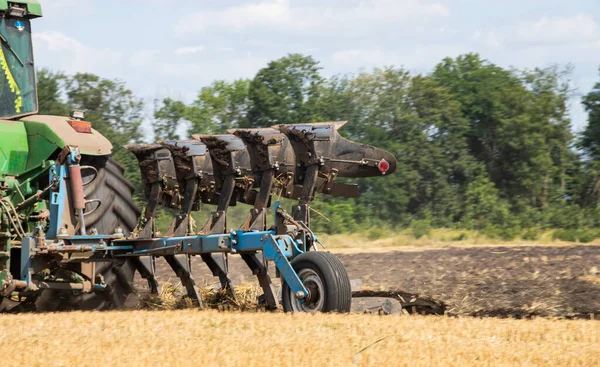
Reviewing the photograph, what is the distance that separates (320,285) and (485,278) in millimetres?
3688

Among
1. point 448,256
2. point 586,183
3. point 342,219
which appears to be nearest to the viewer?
point 448,256

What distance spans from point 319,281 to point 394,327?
1.21 m

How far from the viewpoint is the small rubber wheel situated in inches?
324

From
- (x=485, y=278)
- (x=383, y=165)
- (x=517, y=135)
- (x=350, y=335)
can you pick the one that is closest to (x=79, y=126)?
(x=383, y=165)

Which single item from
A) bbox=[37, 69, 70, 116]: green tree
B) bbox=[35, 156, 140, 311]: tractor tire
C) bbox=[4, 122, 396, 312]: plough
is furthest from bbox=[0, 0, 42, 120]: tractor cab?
bbox=[37, 69, 70, 116]: green tree

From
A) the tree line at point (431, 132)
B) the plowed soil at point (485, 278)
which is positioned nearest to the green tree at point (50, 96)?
the tree line at point (431, 132)

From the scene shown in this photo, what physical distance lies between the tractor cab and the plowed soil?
2.86 metres

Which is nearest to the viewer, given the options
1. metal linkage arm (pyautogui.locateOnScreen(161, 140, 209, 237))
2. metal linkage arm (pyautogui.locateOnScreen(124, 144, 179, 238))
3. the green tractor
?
the green tractor

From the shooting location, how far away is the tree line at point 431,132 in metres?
27.4

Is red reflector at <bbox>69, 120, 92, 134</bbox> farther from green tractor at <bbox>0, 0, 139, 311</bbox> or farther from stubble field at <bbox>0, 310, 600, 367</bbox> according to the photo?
stubble field at <bbox>0, 310, 600, 367</bbox>

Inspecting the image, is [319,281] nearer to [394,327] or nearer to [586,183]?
[394,327]

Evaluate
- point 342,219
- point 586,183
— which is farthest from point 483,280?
point 586,183

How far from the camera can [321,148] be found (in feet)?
32.2

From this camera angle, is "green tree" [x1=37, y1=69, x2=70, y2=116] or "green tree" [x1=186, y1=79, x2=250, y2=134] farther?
"green tree" [x1=186, y1=79, x2=250, y2=134]
